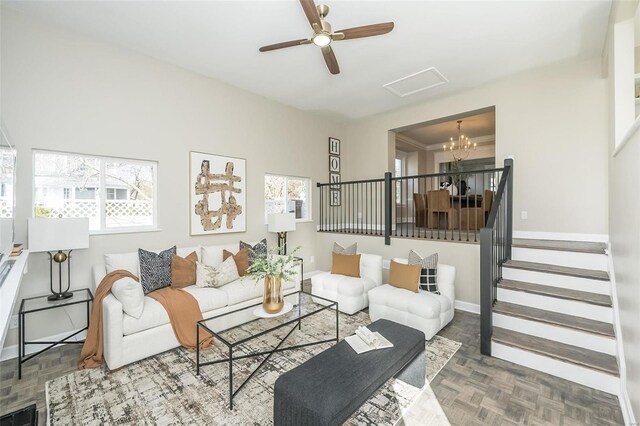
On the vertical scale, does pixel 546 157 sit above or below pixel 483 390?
above

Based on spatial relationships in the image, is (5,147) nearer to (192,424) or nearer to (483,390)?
(192,424)

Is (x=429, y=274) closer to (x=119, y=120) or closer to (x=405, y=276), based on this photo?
(x=405, y=276)

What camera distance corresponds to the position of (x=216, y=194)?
4430 millimetres

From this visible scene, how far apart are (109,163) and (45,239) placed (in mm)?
1207

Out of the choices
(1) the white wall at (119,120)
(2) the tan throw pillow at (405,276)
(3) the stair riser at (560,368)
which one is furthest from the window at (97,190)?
(3) the stair riser at (560,368)

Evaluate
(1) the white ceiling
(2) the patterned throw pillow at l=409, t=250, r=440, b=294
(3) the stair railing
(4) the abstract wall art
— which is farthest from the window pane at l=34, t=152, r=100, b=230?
(3) the stair railing

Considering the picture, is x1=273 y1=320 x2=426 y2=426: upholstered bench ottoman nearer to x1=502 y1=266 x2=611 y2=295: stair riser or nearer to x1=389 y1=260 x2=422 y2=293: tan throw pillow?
x1=389 y1=260 x2=422 y2=293: tan throw pillow

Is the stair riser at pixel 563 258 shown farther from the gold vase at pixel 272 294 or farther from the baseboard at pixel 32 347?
the baseboard at pixel 32 347

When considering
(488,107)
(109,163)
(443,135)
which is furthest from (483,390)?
(443,135)

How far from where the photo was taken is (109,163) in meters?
3.53

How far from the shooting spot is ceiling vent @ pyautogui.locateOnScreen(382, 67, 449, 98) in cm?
426

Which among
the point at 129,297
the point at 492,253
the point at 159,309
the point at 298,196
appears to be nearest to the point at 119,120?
the point at 129,297

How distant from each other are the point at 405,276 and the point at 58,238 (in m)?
3.66

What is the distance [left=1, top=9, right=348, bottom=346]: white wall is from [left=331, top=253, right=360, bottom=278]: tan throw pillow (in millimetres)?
1541
